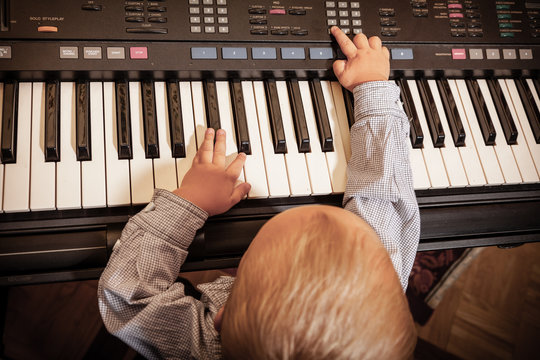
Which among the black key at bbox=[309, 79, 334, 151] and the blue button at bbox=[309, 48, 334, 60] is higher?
the blue button at bbox=[309, 48, 334, 60]

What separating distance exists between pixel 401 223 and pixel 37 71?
95 cm

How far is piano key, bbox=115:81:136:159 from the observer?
39.1 inches

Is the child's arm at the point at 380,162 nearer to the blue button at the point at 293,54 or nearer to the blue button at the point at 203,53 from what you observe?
the blue button at the point at 293,54

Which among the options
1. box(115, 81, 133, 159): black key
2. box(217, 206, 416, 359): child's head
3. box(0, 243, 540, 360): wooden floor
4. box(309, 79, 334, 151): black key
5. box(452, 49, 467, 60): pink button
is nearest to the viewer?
box(217, 206, 416, 359): child's head

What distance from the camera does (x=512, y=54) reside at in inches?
48.4

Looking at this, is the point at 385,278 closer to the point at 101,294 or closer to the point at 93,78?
the point at 101,294

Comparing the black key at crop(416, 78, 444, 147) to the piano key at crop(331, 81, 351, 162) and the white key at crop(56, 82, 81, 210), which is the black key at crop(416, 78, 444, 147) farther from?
the white key at crop(56, 82, 81, 210)

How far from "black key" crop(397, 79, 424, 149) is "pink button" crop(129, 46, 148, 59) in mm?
687

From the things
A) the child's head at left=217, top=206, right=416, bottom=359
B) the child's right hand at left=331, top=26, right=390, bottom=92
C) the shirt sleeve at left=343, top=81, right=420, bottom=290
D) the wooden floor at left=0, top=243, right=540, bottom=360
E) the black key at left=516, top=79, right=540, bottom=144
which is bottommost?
the wooden floor at left=0, top=243, right=540, bottom=360

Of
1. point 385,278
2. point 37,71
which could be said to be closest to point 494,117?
point 385,278

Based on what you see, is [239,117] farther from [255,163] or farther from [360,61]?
[360,61]

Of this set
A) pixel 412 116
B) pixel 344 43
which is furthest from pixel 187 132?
pixel 412 116

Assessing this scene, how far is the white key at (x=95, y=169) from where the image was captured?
0.97 m

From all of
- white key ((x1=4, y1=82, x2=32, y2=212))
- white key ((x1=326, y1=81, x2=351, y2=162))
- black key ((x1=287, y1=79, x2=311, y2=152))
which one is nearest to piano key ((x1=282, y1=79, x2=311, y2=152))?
black key ((x1=287, y1=79, x2=311, y2=152))
